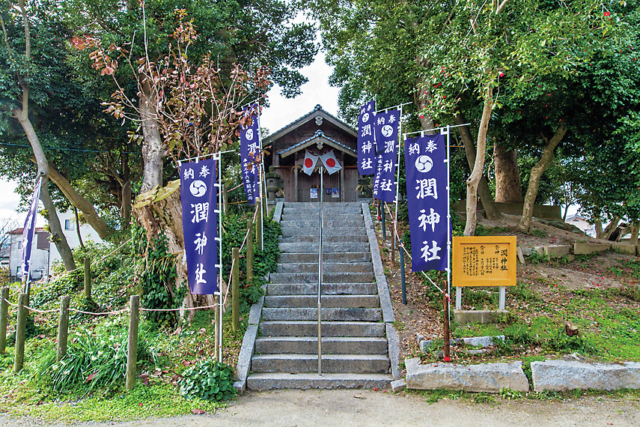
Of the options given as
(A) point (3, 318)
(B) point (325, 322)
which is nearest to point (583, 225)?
(B) point (325, 322)

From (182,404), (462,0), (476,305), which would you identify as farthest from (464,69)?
(182,404)

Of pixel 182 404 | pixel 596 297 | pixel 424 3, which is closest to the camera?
pixel 182 404

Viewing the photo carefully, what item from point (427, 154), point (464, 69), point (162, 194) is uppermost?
point (464, 69)

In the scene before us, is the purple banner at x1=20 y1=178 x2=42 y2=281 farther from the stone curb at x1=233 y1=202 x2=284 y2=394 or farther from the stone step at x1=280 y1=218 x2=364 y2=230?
the stone step at x1=280 y1=218 x2=364 y2=230

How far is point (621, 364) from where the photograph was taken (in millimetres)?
5297

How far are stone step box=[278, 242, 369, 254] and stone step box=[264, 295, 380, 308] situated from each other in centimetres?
195

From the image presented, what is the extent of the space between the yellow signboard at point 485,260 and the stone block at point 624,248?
785 centimetres

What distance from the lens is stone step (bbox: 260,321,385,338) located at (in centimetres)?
653

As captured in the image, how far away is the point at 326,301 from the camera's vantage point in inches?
286

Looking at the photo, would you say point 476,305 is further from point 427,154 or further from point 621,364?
point 427,154

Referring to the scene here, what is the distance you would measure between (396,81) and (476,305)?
30.5ft

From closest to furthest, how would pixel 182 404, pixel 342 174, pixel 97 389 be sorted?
pixel 182 404 → pixel 97 389 → pixel 342 174

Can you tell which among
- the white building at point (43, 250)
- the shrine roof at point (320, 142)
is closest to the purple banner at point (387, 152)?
the shrine roof at point (320, 142)

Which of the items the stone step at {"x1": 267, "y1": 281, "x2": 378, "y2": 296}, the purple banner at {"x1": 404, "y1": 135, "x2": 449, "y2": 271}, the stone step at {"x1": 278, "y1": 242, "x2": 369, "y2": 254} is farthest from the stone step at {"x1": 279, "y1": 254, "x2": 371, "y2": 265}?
the purple banner at {"x1": 404, "y1": 135, "x2": 449, "y2": 271}
